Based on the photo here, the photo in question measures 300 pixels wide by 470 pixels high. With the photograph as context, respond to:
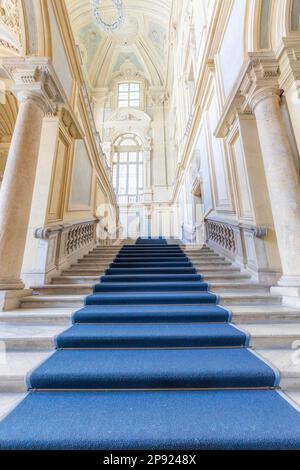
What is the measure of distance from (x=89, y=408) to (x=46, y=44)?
4.73 meters

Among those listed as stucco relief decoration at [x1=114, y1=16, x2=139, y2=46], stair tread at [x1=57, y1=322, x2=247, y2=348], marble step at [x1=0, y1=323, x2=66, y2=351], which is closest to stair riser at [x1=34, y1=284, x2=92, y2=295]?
marble step at [x1=0, y1=323, x2=66, y2=351]

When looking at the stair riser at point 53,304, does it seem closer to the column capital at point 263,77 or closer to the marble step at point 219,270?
the marble step at point 219,270

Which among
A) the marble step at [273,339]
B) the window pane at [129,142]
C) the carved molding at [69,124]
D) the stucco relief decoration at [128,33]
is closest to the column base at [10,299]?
the marble step at [273,339]

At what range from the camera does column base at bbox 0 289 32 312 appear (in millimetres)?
2458

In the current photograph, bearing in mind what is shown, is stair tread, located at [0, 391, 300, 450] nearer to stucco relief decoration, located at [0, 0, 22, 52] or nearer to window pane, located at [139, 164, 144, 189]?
stucco relief decoration, located at [0, 0, 22, 52]

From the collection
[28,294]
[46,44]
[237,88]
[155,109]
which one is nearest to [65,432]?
[28,294]

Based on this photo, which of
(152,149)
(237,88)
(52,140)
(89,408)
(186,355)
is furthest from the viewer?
(152,149)

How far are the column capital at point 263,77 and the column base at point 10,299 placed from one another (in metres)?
3.98

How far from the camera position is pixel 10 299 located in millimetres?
2529

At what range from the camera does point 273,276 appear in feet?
10.1

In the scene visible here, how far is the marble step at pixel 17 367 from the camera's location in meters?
1.37

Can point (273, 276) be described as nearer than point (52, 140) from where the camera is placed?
Yes

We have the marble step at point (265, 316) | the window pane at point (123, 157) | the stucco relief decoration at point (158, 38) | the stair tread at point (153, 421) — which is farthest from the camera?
the window pane at point (123, 157)
